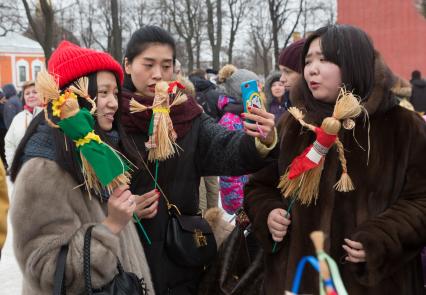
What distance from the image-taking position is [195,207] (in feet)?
7.89

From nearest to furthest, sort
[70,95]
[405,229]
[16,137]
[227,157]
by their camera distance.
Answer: [70,95]
[405,229]
[227,157]
[16,137]

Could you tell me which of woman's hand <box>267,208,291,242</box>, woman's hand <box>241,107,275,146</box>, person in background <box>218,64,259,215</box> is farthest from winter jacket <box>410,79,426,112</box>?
woman's hand <box>241,107,275,146</box>

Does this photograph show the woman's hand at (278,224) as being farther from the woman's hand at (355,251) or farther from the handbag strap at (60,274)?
the handbag strap at (60,274)

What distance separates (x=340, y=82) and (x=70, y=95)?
3.72ft

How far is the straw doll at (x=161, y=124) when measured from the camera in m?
2.17

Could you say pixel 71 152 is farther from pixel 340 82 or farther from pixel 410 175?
pixel 410 175

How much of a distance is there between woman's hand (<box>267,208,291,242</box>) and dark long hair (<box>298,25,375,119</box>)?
461 millimetres

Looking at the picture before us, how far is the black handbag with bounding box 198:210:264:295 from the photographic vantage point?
8.17 feet

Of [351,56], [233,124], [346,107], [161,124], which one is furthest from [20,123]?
[346,107]

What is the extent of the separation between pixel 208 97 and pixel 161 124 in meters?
3.56

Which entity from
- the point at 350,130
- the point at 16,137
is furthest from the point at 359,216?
the point at 16,137

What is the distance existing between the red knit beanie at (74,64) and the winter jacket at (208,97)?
3.31 m

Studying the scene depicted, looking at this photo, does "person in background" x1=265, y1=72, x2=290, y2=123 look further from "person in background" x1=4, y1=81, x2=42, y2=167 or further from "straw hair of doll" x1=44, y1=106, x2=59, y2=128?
"straw hair of doll" x1=44, y1=106, x2=59, y2=128

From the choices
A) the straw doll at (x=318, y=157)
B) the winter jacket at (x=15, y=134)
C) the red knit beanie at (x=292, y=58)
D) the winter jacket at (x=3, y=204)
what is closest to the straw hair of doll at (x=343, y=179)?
the straw doll at (x=318, y=157)
